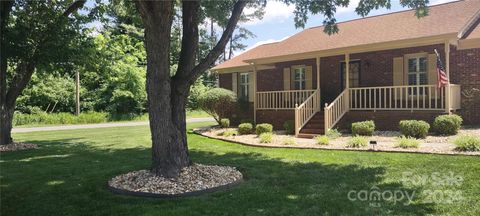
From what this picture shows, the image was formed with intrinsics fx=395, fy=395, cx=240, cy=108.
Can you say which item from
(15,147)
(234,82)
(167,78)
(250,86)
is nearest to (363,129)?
(167,78)

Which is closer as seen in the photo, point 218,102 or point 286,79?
point 218,102

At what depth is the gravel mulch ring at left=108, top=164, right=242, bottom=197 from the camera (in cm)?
602

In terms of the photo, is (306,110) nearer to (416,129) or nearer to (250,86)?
(416,129)

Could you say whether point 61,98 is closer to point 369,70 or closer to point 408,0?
point 369,70

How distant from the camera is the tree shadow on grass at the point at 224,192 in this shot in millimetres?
5176

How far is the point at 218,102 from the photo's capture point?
17.3 m

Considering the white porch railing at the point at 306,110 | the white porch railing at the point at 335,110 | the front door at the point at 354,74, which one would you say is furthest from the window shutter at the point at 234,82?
the white porch railing at the point at 335,110

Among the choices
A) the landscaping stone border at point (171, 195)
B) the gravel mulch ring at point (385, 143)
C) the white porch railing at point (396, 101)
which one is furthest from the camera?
the white porch railing at point (396, 101)

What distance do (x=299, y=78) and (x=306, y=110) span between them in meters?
3.98

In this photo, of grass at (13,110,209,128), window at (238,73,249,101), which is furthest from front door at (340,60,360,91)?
grass at (13,110,209,128)

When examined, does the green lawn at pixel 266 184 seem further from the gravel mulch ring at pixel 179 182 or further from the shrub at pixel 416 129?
the shrub at pixel 416 129

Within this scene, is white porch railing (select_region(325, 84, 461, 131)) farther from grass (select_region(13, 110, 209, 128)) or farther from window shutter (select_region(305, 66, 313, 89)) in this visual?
grass (select_region(13, 110, 209, 128))

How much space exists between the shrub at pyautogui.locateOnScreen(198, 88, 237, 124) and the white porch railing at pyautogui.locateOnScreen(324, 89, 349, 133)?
4877mm

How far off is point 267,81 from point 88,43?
9512mm
